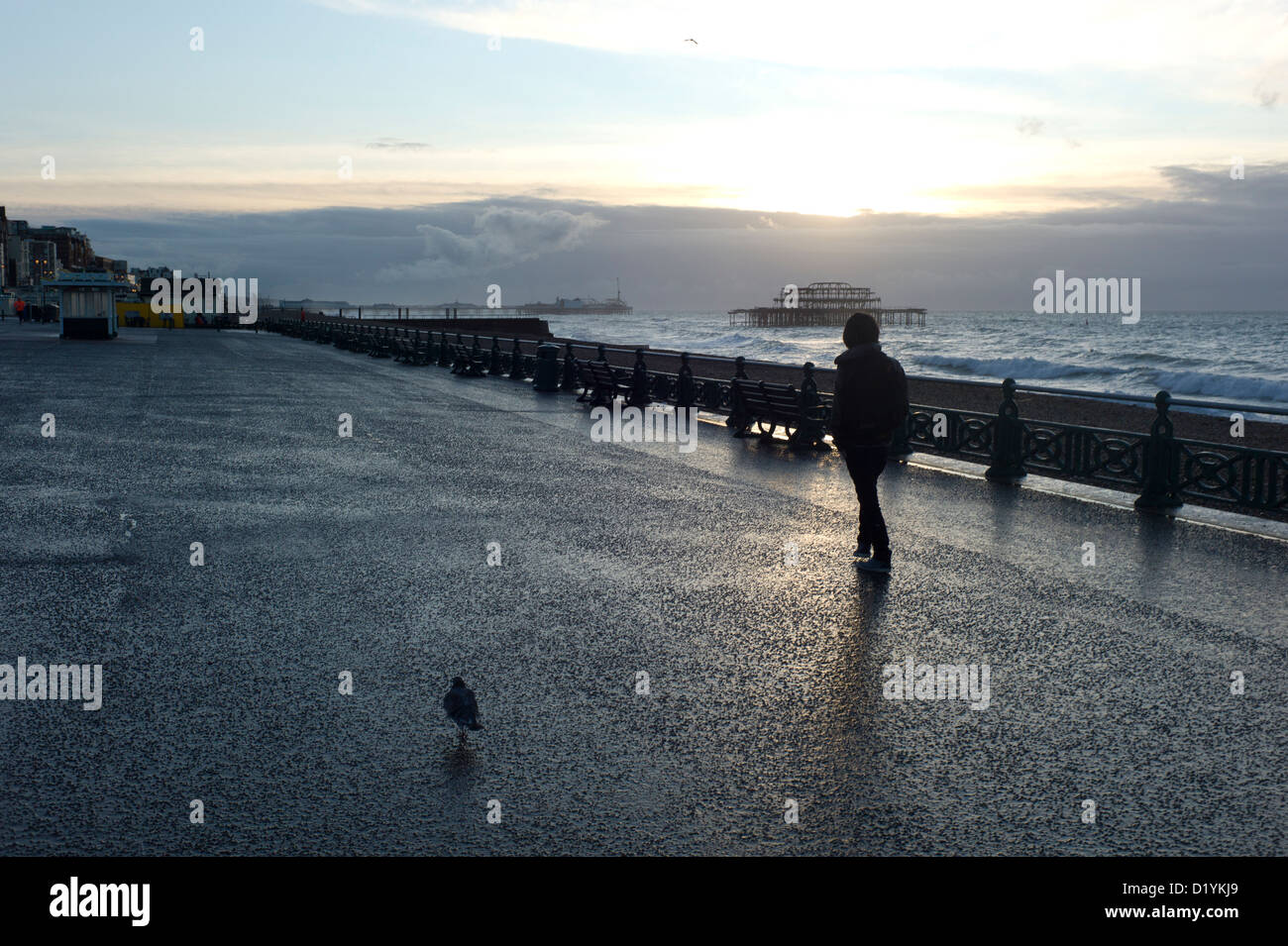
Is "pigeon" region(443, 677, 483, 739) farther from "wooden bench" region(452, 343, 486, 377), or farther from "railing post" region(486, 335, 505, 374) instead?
"railing post" region(486, 335, 505, 374)

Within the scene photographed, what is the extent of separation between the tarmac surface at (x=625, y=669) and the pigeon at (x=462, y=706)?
0.64 feet

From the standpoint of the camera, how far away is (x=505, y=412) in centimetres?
2334

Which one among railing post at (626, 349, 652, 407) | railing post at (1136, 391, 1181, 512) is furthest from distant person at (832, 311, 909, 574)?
railing post at (626, 349, 652, 407)

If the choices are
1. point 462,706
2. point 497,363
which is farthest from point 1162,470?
point 497,363

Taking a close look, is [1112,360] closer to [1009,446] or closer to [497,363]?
[497,363]

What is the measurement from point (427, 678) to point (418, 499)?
637cm

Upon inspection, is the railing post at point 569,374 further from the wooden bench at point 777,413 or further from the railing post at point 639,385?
the wooden bench at point 777,413

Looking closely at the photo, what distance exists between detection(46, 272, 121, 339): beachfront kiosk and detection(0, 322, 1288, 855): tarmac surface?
51.4m

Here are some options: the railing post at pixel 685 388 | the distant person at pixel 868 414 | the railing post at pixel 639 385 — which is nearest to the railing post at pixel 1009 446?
the distant person at pixel 868 414

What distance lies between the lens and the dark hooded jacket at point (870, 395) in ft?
29.6

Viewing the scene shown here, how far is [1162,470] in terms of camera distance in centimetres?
1173

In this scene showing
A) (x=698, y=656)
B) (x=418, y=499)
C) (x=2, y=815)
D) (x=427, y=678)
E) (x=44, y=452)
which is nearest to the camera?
(x=2, y=815)
